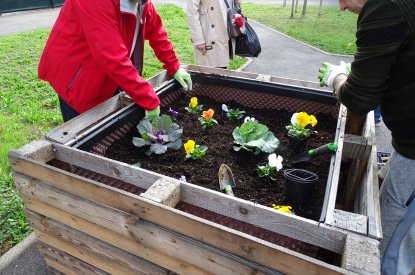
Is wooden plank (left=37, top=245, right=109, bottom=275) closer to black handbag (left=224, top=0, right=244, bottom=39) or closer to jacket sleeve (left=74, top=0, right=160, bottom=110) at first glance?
jacket sleeve (left=74, top=0, right=160, bottom=110)

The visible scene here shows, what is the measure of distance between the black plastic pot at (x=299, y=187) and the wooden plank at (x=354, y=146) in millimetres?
364

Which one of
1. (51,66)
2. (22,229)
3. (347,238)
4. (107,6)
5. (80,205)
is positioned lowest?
(22,229)

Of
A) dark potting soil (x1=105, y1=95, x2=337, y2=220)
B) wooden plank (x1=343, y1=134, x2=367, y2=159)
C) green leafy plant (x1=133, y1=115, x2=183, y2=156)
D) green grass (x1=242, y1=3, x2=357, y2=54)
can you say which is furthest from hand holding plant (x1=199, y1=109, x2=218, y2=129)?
green grass (x1=242, y1=3, x2=357, y2=54)

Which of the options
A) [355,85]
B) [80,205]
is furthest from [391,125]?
[80,205]

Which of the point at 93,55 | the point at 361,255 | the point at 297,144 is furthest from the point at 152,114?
the point at 361,255

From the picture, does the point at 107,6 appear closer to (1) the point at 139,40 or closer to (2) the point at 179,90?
(1) the point at 139,40

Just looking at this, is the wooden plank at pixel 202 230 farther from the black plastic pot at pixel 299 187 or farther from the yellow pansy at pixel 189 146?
the yellow pansy at pixel 189 146

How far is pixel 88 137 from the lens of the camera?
6.20ft

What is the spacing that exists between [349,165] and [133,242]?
4.92ft

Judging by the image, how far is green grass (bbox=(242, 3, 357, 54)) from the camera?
7984 millimetres

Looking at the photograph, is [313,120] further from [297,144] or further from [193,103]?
[193,103]

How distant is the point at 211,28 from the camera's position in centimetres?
347

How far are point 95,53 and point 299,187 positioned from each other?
134 centimetres

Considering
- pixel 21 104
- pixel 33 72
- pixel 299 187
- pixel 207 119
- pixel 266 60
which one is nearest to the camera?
pixel 299 187
